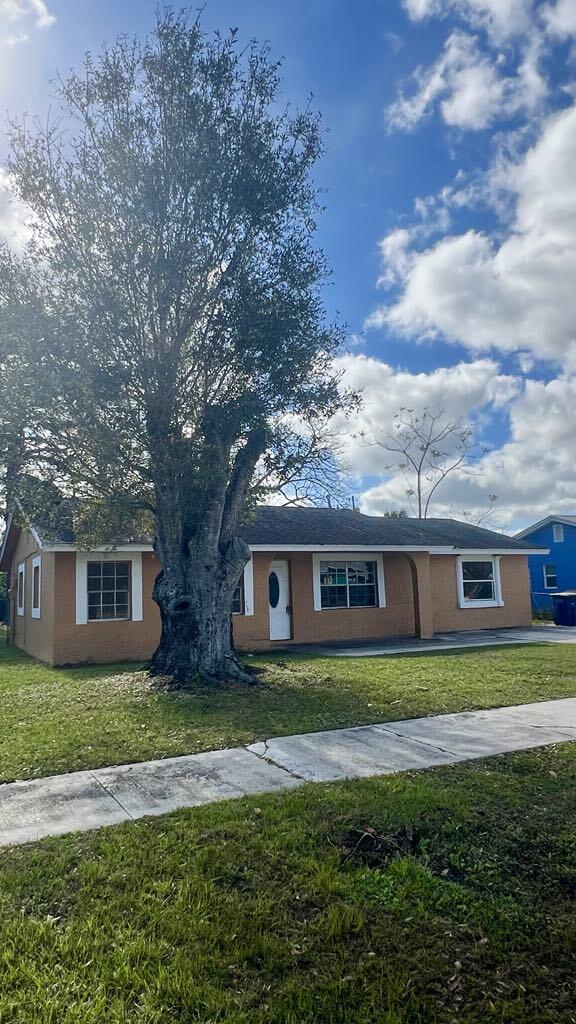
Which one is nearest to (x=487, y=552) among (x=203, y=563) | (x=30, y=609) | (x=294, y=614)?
(x=294, y=614)

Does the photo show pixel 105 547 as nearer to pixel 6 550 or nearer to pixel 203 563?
pixel 203 563

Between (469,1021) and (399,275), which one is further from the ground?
(399,275)

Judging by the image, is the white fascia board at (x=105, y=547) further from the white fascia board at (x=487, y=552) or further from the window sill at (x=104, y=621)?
the white fascia board at (x=487, y=552)

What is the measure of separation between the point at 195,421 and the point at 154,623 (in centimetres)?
622

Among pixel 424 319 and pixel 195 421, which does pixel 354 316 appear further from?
pixel 424 319

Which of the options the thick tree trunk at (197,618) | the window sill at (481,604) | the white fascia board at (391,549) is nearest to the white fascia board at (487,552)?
the white fascia board at (391,549)

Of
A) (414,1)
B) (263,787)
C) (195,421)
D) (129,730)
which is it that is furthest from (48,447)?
(414,1)

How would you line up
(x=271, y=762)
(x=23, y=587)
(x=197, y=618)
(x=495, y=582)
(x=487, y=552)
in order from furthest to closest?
(x=495, y=582), (x=487, y=552), (x=23, y=587), (x=197, y=618), (x=271, y=762)

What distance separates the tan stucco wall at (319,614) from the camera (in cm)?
1606

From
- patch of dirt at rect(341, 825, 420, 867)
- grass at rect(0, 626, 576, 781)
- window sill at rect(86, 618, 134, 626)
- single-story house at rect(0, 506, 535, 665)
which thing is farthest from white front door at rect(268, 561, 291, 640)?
patch of dirt at rect(341, 825, 420, 867)

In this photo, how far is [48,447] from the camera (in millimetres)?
10188

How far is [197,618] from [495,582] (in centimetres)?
1330

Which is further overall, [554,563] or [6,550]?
[554,563]

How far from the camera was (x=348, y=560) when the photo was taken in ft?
59.5
